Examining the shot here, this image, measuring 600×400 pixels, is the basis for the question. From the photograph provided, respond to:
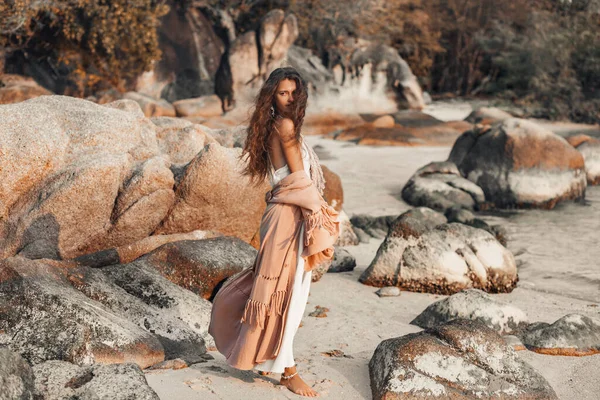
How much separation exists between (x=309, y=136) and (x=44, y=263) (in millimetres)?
16534

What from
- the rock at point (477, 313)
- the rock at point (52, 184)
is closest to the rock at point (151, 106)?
the rock at point (52, 184)

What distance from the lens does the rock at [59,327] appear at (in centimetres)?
452

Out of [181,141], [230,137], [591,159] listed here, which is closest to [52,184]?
[181,141]

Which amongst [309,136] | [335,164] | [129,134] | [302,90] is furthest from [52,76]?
[302,90]

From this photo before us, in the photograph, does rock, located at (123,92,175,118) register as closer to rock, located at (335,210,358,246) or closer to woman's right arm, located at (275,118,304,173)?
rock, located at (335,210,358,246)

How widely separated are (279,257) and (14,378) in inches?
61.8

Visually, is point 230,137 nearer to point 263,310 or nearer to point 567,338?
point 567,338

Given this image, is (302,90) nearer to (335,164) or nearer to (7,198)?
(7,198)

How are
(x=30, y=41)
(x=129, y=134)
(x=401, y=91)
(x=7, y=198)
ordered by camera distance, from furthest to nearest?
(x=401, y=91), (x=30, y=41), (x=129, y=134), (x=7, y=198)

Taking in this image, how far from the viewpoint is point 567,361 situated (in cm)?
554

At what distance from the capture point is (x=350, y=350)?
557cm

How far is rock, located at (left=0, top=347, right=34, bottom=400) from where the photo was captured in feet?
11.6

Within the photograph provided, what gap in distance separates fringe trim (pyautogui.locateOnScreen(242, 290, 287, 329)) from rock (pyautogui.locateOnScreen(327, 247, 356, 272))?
406 centimetres

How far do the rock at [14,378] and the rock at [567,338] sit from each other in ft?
12.2
